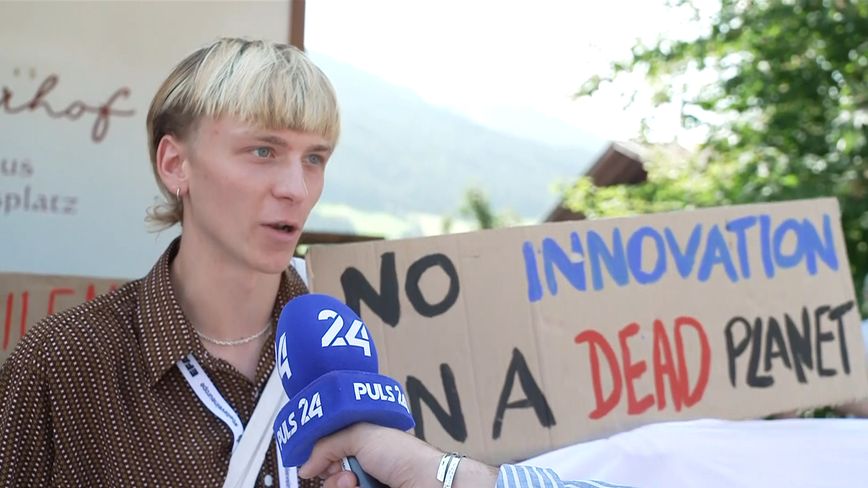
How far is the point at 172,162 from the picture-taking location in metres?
1.87

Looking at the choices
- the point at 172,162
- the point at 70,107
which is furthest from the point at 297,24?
the point at 172,162

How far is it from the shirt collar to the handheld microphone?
1.43ft

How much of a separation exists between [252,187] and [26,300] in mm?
1044

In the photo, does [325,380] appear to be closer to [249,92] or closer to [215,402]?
[215,402]

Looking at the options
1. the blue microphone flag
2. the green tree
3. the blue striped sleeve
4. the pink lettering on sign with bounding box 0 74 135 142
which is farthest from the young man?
the green tree

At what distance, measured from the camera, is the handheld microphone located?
1166mm

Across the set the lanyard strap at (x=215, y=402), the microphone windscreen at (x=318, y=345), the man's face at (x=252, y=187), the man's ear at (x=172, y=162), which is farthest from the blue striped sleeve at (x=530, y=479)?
the man's ear at (x=172, y=162)

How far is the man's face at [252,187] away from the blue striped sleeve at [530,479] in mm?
702

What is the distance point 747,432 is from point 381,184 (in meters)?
9.85

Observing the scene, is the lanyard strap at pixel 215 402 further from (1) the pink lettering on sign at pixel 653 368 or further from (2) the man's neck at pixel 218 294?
(1) the pink lettering on sign at pixel 653 368

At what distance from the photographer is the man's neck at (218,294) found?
186 cm

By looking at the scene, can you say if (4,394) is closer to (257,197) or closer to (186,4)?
(257,197)

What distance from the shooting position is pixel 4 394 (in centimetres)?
162

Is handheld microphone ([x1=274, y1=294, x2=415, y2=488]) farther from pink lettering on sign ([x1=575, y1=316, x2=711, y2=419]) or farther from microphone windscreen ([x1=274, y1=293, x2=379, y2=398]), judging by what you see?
pink lettering on sign ([x1=575, y1=316, x2=711, y2=419])
